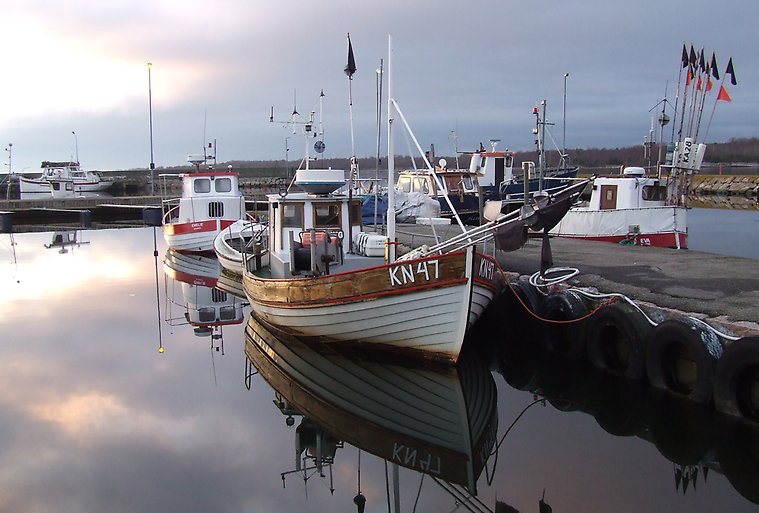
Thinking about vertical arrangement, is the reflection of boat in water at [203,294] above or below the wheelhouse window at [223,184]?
below

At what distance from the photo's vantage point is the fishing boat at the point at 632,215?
21.3 metres

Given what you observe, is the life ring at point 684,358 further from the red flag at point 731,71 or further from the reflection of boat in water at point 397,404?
the red flag at point 731,71

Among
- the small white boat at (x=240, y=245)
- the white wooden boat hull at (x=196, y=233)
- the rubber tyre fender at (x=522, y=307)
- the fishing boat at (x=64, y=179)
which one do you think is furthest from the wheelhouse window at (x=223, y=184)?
the fishing boat at (x=64, y=179)

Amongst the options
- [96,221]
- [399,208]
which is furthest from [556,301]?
[96,221]

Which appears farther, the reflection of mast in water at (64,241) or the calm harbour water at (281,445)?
the reflection of mast in water at (64,241)

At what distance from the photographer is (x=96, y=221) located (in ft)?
156

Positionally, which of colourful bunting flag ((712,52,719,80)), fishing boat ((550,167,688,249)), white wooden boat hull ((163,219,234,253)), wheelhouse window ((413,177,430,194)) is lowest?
white wooden boat hull ((163,219,234,253))

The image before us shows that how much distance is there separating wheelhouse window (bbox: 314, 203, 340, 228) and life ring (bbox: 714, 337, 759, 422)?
316 inches

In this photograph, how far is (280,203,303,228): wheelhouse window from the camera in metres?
14.1

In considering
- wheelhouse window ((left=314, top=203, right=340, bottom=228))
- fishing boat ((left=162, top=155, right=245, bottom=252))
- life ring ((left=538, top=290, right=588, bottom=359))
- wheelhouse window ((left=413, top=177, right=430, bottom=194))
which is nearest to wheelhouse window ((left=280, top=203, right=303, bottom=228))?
wheelhouse window ((left=314, top=203, right=340, bottom=228))

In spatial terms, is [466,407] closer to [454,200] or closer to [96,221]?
[454,200]

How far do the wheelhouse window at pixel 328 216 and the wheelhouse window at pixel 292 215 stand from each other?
0.36 m

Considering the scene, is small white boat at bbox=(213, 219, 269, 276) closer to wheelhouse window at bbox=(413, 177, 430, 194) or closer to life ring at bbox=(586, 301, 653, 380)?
life ring at bbox=(586, 301, 653, 380)

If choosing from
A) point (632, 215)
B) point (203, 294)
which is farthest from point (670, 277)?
point (203, 294)
